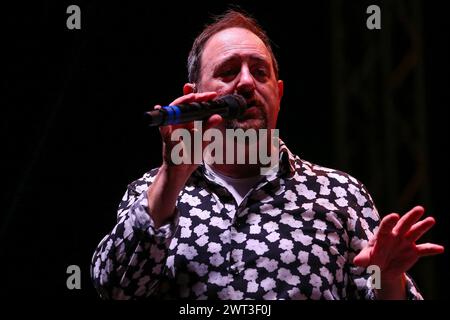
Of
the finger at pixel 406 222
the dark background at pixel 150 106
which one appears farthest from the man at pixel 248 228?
the dark background at pixel 150 106

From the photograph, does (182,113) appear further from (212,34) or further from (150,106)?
(150,106)

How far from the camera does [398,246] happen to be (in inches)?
65.7

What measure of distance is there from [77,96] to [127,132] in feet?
1.10

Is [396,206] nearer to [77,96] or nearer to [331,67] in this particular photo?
[331,67]

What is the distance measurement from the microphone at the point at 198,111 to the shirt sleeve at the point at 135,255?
28 cm

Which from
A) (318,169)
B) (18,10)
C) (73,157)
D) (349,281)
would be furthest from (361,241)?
(18,10)

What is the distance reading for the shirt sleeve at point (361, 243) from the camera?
1840 millimetres

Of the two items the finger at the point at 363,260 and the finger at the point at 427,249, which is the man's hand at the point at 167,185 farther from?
the finger at the point at 427,249

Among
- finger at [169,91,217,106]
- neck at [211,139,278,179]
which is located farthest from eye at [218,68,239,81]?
finger at [169,91,217,106]

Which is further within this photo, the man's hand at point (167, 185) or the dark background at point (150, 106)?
the dark background at point (150, 106)

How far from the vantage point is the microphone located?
147 centimetres

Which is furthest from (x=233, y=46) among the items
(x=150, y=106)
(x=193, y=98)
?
(x=150, y=106)

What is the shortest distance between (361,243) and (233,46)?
0.69 meters

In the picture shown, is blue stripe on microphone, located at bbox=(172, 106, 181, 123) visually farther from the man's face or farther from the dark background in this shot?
the dark background
